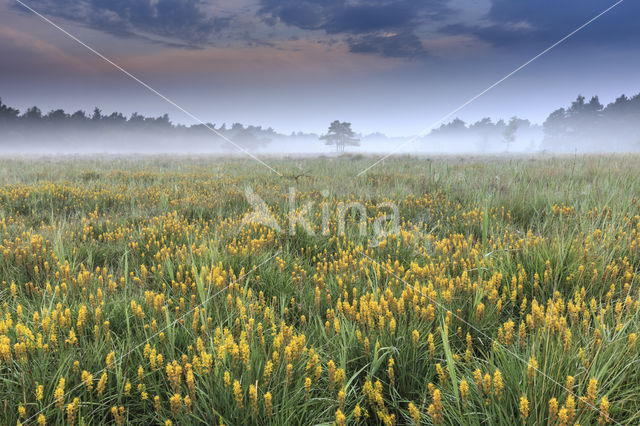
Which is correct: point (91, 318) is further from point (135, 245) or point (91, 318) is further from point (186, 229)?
point (186, 229)

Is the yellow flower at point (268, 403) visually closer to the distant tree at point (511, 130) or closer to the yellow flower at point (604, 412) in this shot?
the yellow flower at point (604, 412)

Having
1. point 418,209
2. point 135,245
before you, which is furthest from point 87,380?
point 418,209

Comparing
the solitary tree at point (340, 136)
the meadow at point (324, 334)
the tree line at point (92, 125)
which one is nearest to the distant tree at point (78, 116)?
the tree line at point (92, 125)

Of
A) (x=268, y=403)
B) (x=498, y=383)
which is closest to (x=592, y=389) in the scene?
(x=498, y=383)

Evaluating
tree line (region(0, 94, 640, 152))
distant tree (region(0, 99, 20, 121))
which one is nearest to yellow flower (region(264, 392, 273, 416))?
tree line (region(0, 94, 640, 152))

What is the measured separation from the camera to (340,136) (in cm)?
11925

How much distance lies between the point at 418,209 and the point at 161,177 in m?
7.46

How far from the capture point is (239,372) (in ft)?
5.59

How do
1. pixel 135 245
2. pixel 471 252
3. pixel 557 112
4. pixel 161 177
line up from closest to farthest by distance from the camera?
pixel 471 252 → pixel 135 245 → pixel 161 177 → pixel 557 112

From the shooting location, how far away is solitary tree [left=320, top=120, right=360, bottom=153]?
116 meters

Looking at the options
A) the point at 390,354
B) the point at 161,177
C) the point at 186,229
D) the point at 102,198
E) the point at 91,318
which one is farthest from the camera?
the point at 161,177

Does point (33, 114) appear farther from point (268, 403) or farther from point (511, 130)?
point (511, 130)

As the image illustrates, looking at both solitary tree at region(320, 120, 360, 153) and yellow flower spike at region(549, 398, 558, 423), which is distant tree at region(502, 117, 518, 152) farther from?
yellow flower spike at region(549, 398, 558, 423)

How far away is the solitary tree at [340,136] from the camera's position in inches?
4587
